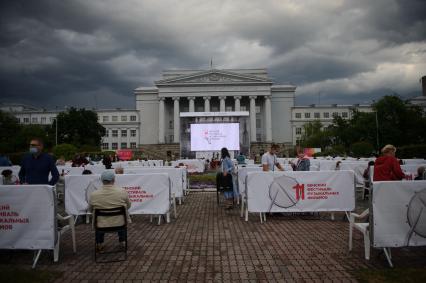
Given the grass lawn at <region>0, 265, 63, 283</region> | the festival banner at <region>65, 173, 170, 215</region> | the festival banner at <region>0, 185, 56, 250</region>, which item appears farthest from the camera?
the festival banner at <region>65, 173, 170, 215</region>

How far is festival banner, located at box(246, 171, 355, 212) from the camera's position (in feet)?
32.9

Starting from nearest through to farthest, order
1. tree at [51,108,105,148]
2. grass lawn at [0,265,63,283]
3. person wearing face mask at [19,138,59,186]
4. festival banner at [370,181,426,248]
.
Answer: grass lawn at [0,265,63,283]
festival banner at [370,181,426,248]
person wearing face mask at [19,138,59,186]
tree at [51,108,105,148]

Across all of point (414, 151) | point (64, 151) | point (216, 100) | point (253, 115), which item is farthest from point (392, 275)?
point (216, 100)

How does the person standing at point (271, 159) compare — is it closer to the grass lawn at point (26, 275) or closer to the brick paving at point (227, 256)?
the brick paving at point (227, 256)

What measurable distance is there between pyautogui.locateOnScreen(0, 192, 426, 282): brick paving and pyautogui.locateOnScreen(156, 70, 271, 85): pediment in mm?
78025

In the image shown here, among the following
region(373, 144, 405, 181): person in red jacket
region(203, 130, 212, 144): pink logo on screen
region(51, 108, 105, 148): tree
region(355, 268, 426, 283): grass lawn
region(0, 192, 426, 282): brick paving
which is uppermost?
region(51, 108, 105, 148): tree

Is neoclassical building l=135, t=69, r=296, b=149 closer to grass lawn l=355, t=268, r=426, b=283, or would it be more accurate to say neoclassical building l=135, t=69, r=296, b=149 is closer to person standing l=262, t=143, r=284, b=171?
person standing l=262, t=143, r=284, b=171

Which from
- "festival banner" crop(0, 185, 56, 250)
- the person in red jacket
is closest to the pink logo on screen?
the person in red jacket

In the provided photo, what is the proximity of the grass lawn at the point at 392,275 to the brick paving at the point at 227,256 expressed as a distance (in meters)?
0.20

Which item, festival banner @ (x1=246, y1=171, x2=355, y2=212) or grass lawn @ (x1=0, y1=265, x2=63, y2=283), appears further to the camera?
festival banner @ (x1=246, y1=171, x2=355, y2=212)

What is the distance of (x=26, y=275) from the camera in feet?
18.6

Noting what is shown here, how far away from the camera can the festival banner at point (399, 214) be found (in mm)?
6129

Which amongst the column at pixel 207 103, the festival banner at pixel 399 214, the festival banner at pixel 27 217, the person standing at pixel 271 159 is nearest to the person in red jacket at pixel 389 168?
the festival banner at pixel 399 214

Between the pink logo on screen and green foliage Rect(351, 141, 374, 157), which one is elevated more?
the pink logo on screen
